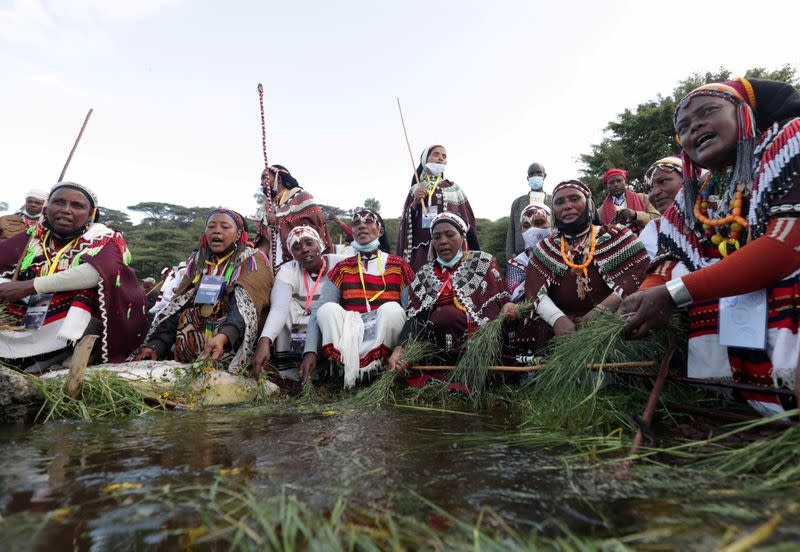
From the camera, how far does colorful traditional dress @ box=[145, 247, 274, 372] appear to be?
4523 millimetres

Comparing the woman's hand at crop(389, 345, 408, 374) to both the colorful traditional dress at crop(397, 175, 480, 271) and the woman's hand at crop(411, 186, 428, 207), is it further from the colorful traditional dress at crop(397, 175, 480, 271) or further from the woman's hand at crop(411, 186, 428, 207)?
the woman's hand at crop(411, 186, 428, 207)

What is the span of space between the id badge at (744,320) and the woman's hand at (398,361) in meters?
→ 2.31

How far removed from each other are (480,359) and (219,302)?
8.97 feet

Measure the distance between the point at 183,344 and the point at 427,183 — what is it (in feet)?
12.7

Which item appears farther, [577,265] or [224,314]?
[224,314]

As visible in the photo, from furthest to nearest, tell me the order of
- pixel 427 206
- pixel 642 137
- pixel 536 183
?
1. pixel 642 137
2. pixel 536 183
3. pixel 427 206

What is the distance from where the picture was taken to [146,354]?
4.55 m

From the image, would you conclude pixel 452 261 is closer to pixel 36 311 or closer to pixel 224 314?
pixel 224 314

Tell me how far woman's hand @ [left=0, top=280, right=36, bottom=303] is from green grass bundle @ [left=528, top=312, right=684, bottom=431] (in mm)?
4203

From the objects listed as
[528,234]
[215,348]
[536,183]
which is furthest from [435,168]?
[215,348]

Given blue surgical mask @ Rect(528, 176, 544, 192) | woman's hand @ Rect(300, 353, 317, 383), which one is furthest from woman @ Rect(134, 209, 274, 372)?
blue surgical mask @ Rect(528, 176, 544, 192)

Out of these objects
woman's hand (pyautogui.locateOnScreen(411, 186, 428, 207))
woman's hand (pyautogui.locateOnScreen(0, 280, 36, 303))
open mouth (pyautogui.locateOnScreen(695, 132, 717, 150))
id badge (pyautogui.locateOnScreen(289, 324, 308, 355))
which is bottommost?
id badge (pyautogui.locateOnScreen(289, 324, 308, 355))

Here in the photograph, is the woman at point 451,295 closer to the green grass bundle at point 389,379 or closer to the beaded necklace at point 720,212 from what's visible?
the green grass bundle at point 389,379

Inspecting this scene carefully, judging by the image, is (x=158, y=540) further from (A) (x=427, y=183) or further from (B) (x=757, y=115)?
(A) (x=427, y=183)
